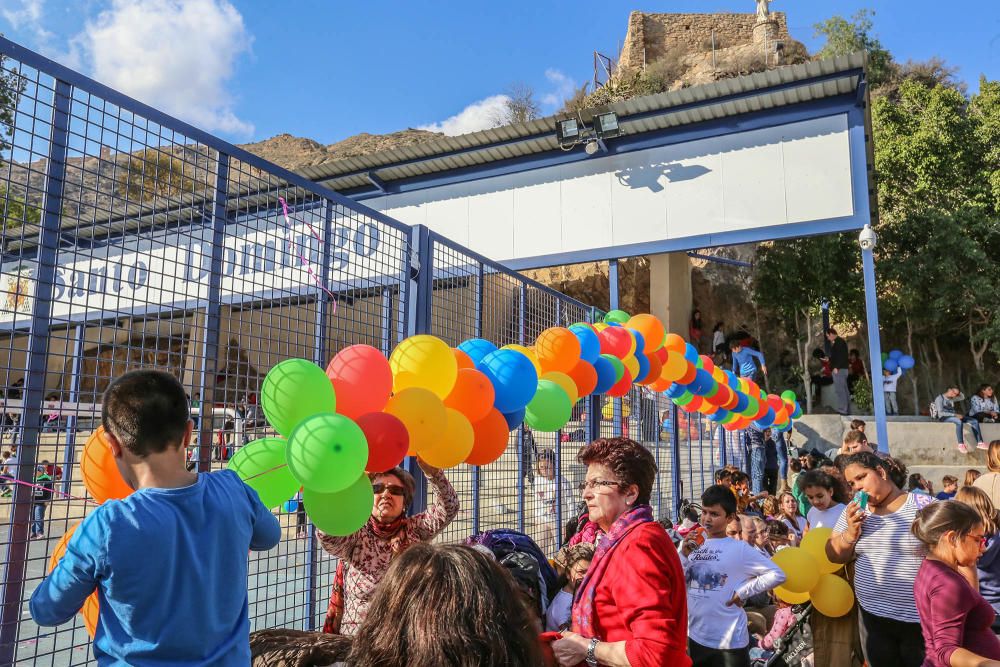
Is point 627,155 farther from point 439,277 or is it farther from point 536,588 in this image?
point 536,588

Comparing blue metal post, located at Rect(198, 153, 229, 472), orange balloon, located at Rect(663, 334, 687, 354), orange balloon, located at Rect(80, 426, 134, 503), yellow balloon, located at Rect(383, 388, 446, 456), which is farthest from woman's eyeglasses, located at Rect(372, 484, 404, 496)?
orange balloon, located at Rect(663, 334, 687, 354)

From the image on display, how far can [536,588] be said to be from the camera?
2.09 metres

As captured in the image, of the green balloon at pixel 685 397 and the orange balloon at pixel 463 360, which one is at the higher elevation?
the orange balloon at pixel 463 360

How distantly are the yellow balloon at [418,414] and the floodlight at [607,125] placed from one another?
32.5ft

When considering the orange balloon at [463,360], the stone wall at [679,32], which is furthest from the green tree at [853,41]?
the orange balloon at [463,360]

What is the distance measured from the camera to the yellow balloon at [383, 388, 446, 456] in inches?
109

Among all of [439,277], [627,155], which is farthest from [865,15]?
[439,277]

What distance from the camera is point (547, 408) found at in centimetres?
378

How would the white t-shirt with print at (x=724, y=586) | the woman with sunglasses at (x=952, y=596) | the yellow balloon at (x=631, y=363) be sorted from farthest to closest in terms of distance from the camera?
1. the yellow balloon at (x=631, y=363)
2. the white t-shirt with print at (x=724, y=586)
3. the woman with sunglasses at (x=952, y=596)

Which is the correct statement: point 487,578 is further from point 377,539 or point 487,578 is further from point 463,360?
point 463,360

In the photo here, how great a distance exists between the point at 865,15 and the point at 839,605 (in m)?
31.6

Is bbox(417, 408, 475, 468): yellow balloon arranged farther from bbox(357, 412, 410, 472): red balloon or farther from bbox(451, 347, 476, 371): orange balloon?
bbox(451, 347, 476, 371): orange balloon

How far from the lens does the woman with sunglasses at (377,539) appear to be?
2.57m

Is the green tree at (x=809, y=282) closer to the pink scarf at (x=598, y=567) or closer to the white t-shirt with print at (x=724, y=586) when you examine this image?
the white t-shirt with print at (x=724, y=586)
